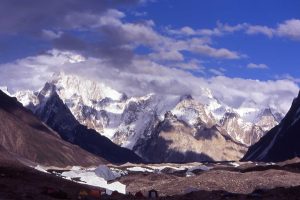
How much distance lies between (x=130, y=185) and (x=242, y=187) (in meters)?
25.6

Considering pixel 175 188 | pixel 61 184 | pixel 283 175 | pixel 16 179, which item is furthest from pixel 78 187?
pixel 283 175

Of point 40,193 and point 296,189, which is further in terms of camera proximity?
point 296,189

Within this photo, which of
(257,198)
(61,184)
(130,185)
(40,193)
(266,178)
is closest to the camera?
(40,193)

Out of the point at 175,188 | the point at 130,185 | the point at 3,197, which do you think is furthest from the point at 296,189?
the point at 130,185

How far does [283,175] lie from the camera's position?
81562mm

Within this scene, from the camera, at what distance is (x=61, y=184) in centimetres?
6203

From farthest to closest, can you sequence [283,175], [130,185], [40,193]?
[130,185]
[283,175]
[40,193]

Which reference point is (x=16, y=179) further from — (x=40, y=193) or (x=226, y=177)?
(x=226, y=177)

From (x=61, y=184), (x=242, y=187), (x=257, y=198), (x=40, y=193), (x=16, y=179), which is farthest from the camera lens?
(x=242, y=187)

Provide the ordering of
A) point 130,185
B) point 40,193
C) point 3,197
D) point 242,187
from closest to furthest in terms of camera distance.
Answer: point 3,197
point 40,193
point 242,187
point 130,185

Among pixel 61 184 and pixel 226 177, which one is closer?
pixel 61 184

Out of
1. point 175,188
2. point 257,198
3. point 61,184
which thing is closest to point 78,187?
point 61,184

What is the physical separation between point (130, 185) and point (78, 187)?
93.6ft

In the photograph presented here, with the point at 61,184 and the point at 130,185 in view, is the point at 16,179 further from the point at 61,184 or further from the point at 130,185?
the point at 130,185
